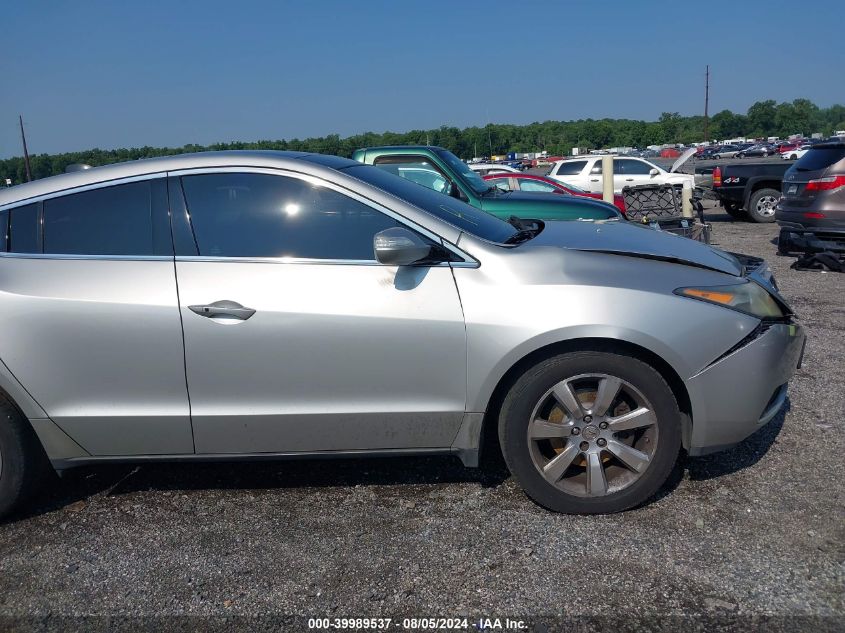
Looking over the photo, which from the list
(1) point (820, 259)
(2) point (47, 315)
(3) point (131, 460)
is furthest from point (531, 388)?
(1) point (820, 259)

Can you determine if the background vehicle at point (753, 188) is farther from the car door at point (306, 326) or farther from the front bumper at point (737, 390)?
the car door at point (306, 326)

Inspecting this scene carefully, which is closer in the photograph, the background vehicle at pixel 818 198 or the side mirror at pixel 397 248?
the side mirror at pixel 397 248

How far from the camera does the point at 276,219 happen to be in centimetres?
343

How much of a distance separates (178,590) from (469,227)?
204cm

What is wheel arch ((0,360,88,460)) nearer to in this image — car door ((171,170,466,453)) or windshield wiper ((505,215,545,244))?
car door ((171,170,466,453))

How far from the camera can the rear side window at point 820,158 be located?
9312mm

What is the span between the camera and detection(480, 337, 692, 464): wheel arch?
10.8 ft

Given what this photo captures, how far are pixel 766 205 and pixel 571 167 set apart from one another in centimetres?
743

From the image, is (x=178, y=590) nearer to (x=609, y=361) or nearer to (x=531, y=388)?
(x=531, y=388)

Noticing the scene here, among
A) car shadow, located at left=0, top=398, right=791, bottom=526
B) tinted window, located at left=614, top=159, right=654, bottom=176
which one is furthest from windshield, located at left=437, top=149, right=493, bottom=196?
Answer: tinted window, located at left=614, top=159, right=654, bottom=176

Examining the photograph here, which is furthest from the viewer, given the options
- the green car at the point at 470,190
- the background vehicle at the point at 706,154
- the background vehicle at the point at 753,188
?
the background vehicle at the point at 706,154

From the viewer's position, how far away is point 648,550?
3.11 metres

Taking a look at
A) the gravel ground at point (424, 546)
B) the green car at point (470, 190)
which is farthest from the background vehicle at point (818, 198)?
the gravel ground at point (424, 546)

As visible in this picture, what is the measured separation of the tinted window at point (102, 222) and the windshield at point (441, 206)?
96 centimetres
